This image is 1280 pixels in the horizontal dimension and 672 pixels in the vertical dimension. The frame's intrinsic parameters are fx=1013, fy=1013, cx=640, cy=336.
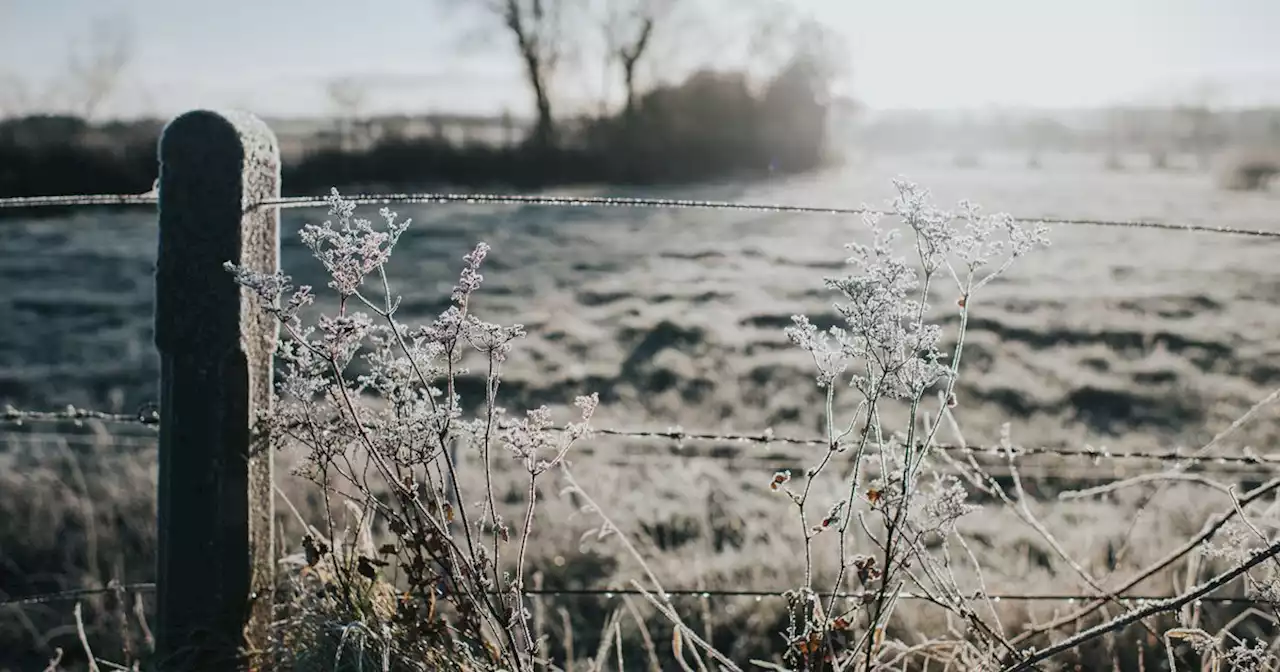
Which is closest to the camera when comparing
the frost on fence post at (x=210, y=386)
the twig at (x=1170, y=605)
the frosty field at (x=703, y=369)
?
Result: the twig at (x=1170, y=605)

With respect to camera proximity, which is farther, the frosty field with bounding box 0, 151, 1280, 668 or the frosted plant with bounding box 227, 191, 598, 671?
the frosty field with bounding box 0, 151, 1280, 668

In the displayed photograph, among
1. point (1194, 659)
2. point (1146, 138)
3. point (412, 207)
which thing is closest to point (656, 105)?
point (412, 207)

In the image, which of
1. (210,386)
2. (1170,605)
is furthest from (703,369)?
(1170,605)

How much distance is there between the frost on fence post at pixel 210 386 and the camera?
78.8 inches

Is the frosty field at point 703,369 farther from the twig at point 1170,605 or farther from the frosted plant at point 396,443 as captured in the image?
the frosted plant at point 396,443

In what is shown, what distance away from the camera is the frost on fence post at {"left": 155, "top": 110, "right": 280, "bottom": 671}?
2.00 metres

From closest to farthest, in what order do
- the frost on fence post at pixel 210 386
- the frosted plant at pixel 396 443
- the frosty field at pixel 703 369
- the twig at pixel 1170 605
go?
the twig at pixel 1170 605 < the frosted plant at pixel 396 443 < the frost on fence post at pixel 210 386 < the frosty field at pixel 703 369

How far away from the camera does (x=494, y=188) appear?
27.6 meters

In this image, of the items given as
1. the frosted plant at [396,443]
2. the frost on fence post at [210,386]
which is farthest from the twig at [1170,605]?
the frost on fence post at [210,386]

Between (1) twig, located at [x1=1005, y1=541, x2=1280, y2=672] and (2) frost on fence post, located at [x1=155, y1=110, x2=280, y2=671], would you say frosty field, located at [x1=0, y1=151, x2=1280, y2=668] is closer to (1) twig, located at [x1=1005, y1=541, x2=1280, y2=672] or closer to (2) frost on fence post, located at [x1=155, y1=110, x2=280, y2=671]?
(1) twig, located at [x1=1005, y1=541, x2=1280, y2=672]

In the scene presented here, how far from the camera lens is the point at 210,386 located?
2.01 meters

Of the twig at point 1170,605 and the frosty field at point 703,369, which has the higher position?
the twig at point 1170,605

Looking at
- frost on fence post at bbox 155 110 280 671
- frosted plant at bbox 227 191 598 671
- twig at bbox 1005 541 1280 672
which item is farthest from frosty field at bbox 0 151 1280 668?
frost on fence post at bbox 155 110 280 671

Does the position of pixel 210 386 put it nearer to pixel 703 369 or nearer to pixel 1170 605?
pixel 1170 605
